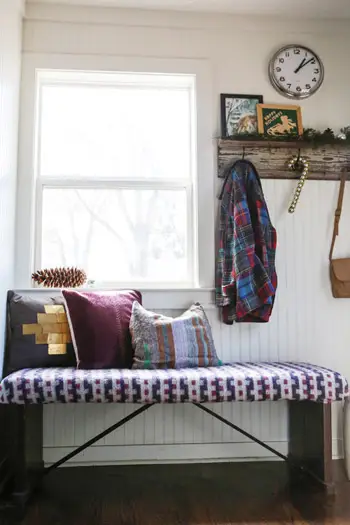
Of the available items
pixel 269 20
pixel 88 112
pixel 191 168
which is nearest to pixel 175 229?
pixel 191 168

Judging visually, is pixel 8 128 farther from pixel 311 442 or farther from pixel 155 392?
pixel 311 442

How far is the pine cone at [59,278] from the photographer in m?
2.82

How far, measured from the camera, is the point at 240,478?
100 inches

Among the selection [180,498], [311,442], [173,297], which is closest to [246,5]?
[173,297]

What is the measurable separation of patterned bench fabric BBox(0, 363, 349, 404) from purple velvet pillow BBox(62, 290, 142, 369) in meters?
0.12

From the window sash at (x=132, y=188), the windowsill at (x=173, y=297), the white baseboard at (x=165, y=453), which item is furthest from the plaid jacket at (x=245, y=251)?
the white baseboard at (x=165, y=453)

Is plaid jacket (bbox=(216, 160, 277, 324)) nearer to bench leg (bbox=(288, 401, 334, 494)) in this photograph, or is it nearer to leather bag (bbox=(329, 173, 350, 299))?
leather bag (bbox=(329, 173, 350, 299))

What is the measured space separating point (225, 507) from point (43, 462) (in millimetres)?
1077

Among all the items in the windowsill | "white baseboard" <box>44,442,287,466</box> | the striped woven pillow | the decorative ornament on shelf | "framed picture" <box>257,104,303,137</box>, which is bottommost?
"white baseboard" <box>44,442,287,466</box>

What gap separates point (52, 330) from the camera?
2.61 meters

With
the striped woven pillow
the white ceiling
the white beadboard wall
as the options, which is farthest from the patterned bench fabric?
the white ceiling

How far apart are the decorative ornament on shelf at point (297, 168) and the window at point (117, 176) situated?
60 centimetres

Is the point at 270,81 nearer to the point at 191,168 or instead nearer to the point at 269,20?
the point at 269,20

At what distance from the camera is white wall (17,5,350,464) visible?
281cm
